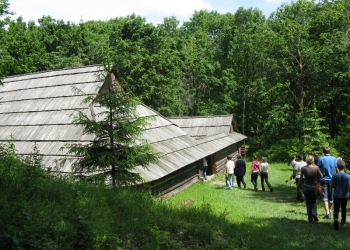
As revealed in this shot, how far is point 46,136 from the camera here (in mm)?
12125

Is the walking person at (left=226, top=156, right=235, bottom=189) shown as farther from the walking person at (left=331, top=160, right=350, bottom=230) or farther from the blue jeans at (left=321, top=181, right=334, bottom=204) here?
the walking person at (left=331, top=160, right=350, bottom=230)

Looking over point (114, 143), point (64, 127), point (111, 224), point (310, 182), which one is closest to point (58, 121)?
point (64, 127)

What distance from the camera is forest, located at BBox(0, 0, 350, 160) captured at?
1128 inches

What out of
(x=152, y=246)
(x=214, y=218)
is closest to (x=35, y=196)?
(x=152, y=246)

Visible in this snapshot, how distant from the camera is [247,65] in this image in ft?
134

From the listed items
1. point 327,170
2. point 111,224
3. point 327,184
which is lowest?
point 111,224

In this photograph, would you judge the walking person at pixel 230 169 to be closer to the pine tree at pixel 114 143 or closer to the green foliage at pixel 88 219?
the pine tree at pixel 114 143

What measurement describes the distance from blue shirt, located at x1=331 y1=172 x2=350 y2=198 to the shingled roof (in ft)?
17.9

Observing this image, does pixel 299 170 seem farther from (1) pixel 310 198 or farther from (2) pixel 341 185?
(2) pixel 341 185

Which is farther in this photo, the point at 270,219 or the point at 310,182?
the point at 270,219

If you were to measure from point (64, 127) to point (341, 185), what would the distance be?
9.36m

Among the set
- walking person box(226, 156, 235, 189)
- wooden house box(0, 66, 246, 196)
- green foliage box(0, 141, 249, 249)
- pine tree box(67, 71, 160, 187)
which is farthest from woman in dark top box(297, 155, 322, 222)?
walking person box(226, 156, 235, 189)

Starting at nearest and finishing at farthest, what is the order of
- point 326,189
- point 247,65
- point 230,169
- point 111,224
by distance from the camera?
point 111,224, point 326,189, point 230,169, point 247,65

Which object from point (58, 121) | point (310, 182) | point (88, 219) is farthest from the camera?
point (58, 121)
